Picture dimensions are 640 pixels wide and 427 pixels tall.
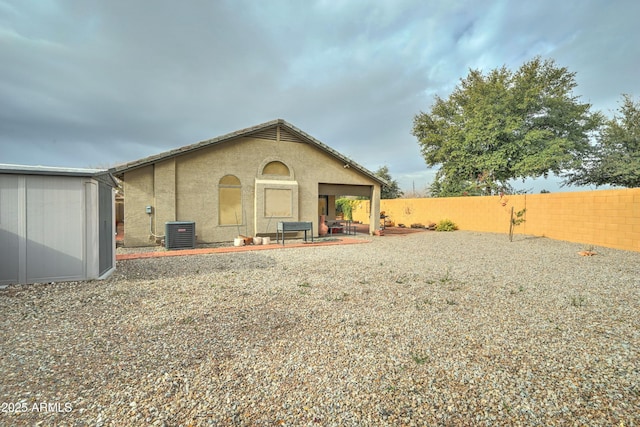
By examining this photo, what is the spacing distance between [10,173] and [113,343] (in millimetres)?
4881

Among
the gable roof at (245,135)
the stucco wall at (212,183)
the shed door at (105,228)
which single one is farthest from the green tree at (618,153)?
the shed door at (105,228)

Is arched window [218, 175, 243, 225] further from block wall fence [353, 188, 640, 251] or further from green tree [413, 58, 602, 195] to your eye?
green tree [413, 58, 602, 195]

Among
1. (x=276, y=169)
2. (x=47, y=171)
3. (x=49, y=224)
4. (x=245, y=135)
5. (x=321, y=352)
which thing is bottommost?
(x=321, y=352)

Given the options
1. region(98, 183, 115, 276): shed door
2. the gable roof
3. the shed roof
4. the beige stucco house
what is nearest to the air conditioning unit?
the beige stucco house

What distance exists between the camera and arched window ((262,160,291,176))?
41.3 feet

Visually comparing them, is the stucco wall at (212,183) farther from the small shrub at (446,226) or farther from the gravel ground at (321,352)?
the small shrub at (446,226)

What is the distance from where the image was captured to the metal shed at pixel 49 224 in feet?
17.4

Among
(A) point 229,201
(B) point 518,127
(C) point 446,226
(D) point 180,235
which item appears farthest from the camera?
(B) point 518,127

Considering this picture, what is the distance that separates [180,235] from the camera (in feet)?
33.7

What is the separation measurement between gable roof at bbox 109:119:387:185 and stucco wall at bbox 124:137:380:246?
0.87ft

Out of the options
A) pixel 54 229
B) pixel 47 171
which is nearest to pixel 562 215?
pixel 54 229

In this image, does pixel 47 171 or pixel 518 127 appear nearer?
pixel 47 171

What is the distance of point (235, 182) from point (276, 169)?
78.8 inches

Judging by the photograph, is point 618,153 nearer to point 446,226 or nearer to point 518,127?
point 518,127
